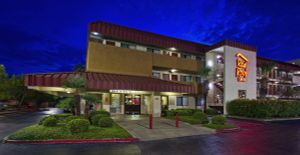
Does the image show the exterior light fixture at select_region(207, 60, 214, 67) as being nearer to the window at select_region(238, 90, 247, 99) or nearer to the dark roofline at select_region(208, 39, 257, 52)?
the dark roofline at select_region(208, 39, 257, 52)

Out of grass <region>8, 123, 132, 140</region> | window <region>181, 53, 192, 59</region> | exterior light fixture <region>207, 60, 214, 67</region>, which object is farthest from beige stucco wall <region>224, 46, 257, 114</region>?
grass <region>8, 123, 132, 140</region>

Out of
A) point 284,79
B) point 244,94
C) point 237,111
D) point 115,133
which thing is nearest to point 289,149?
point 115,133

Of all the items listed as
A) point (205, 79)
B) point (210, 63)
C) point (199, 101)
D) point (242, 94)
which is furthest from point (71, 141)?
point (242, 94)

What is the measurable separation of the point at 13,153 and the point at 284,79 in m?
47.9

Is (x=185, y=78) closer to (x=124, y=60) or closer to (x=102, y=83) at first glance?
(x=124, y=60)

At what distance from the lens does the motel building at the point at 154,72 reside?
21.3 m

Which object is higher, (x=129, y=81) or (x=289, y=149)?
(x=129, y=81)

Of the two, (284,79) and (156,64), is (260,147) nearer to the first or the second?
(156,64)

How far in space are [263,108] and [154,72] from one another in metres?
14.8

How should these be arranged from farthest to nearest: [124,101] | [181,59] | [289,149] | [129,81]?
[181,59], [124,101], [129,81], [289,149]

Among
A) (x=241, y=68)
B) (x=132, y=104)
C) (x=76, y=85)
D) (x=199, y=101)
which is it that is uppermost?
(x=241, y=68)

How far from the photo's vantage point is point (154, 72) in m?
29.3

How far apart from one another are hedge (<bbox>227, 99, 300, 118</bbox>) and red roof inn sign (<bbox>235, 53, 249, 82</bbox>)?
16.1 ft

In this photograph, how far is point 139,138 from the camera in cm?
1212
